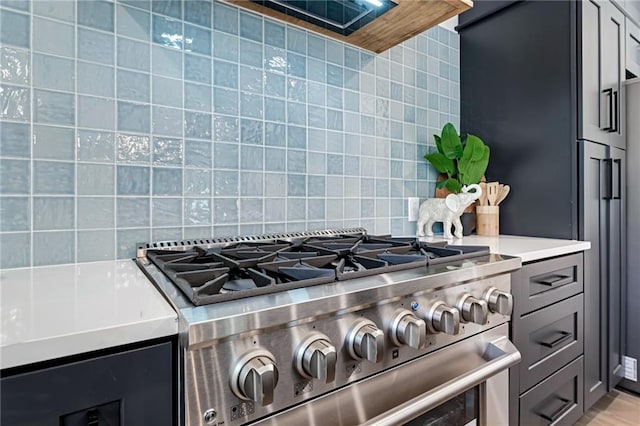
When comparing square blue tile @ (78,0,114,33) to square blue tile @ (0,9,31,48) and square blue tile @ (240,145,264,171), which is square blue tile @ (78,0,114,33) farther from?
square blue tile @ (240,145,264,171)

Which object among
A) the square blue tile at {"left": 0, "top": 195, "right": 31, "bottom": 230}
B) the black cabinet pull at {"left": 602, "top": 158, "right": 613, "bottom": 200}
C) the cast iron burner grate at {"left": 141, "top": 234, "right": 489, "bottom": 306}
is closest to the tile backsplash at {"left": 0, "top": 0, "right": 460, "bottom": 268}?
the square blue tile at {"left": 0, "top": 195, "right": 31, "bottom": 230}

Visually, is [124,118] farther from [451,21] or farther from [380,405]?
[451,21]

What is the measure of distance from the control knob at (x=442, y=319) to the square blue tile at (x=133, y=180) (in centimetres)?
84

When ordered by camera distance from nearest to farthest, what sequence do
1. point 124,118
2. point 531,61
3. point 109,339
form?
1. point 109,339
2. point 124,118
3. point 531,61

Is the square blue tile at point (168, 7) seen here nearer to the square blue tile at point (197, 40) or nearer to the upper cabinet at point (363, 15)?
the square blue tile at point (197, 40)

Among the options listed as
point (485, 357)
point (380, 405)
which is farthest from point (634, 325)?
point (380, 405)

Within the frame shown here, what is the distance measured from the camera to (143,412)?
0.51m

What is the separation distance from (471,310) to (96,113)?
1.09m

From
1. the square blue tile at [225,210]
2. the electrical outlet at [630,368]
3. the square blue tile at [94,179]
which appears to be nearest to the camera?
the square blue tile at [94,179]

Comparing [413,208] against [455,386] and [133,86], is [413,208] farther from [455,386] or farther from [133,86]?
[133,86]

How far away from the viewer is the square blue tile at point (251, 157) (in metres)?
1.22

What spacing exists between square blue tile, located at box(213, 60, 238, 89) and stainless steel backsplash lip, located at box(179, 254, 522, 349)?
0.81m

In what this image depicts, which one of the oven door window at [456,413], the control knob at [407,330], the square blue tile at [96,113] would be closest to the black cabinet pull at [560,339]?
the oven door window at [456,413]

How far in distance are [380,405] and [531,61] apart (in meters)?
1.66
